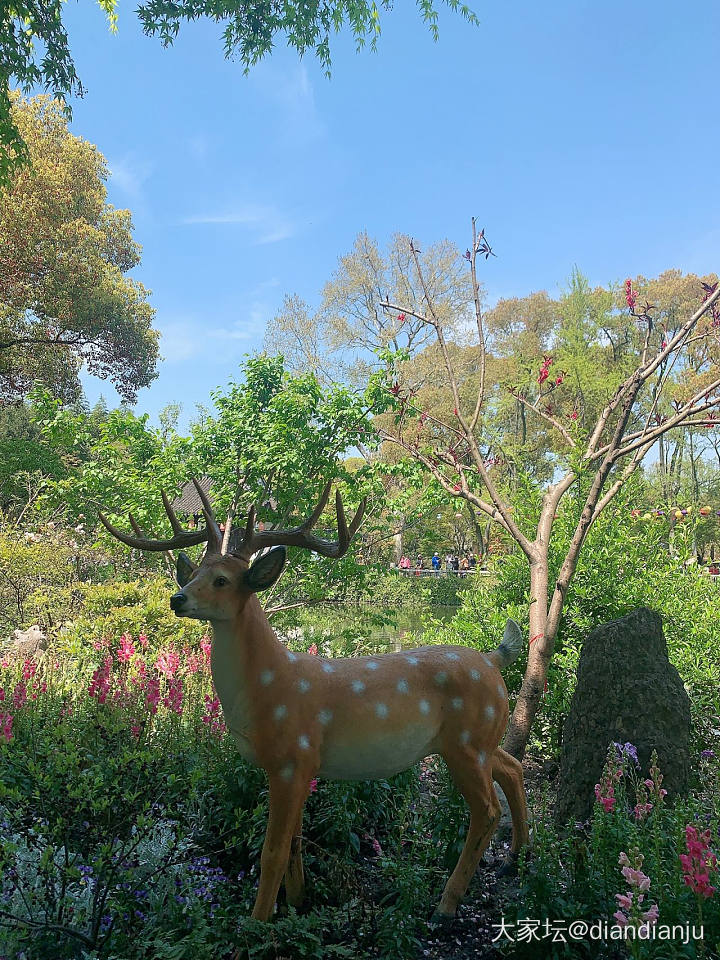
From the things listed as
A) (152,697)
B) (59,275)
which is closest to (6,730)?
(152,697)

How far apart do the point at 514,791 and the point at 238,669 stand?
1.68 meters

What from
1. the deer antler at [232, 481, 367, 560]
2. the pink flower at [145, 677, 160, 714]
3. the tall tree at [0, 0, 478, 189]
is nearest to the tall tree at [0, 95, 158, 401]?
the tall tree at [0, 0, 478, 189]

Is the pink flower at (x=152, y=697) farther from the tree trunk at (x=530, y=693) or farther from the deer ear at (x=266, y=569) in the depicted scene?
the tree trunk at (x=530, y=693)

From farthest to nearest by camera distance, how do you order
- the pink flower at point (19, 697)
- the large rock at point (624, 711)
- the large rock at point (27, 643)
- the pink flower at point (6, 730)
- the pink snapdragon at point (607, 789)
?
1. the large rock at point (27, 643)
2. the pink flower at point (19, 697)
3. the large rock at point (624, 711)
4. the pink flower at point (6, 730)
5. the pink snapdragon at point (607, 789)

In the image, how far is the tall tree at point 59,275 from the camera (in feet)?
57.7

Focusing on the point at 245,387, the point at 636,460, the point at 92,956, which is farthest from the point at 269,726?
the point at 245,387

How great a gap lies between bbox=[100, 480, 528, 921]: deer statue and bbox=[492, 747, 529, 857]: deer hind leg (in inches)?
2.3

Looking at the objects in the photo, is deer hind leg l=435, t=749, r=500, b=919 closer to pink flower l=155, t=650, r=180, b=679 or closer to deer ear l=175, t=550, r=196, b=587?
deer ear l=175, t=550, r=196, b=587

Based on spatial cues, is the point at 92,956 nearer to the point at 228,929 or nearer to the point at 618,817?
the point at 228,929

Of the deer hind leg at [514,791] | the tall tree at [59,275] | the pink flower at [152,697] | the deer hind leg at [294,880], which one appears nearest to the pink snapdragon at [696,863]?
the deer hind leg at [514,791]

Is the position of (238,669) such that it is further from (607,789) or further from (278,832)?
(607,789)

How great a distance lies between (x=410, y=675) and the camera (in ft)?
10.2

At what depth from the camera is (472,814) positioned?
3094 millimetres

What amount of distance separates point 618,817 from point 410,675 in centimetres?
105
